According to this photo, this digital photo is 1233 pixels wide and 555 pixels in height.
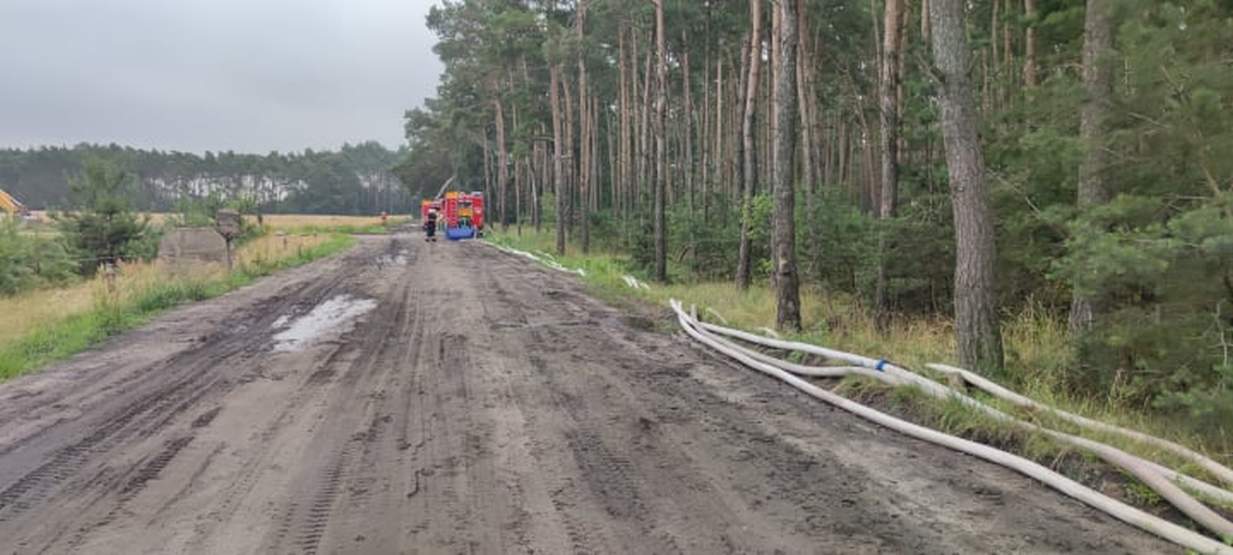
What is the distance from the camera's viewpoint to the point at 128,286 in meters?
16.8

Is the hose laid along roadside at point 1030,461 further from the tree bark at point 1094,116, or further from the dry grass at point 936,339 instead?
the tree bark at point 1094,116

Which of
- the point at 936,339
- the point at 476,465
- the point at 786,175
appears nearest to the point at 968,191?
the point at 936,339

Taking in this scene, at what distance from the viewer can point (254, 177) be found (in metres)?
139

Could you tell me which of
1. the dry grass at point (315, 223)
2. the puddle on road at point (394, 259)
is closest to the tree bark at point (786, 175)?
the puddle on road at point (394, 259)

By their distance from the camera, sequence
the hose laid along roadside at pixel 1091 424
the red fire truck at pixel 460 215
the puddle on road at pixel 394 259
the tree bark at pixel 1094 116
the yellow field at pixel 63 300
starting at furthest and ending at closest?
the red fire truck at pixel 460 215 < the puddle on road at pixel 394 259 < the yellow field at pixel 63 300 < the tree bark at pixel 1094 116 < the hose laid along roadside at pixel 1091 424

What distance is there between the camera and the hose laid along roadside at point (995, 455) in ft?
13.6

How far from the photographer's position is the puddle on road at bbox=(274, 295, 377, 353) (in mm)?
11234

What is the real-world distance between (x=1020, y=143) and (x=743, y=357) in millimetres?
3689

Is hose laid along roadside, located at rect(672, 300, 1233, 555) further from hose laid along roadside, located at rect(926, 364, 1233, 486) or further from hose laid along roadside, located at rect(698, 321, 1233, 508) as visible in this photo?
hose laid along roadside, located at rect(926, 364, 1233, 486)

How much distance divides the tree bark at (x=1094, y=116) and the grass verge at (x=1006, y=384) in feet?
1.44

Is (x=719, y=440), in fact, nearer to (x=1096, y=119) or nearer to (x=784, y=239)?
(x=1096, y=119)

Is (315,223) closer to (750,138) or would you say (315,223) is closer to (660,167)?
(660,167)

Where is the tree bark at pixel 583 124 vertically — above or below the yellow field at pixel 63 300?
above

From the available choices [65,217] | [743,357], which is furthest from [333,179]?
[743,357]
